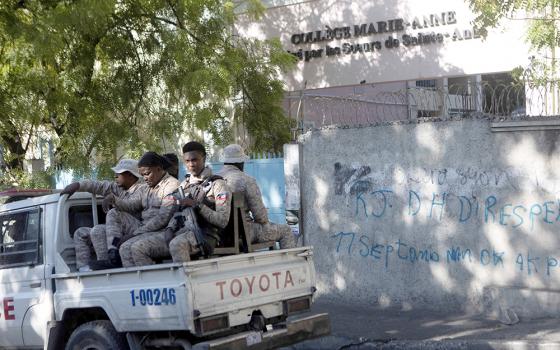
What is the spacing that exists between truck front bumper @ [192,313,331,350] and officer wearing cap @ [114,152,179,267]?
110 centimetres

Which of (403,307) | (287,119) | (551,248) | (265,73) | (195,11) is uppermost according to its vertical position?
(195,11)

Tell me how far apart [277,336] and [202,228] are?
107cm

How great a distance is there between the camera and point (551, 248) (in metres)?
8.47

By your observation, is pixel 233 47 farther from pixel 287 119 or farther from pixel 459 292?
pixel 459 292

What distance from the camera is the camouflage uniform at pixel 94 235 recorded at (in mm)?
6656

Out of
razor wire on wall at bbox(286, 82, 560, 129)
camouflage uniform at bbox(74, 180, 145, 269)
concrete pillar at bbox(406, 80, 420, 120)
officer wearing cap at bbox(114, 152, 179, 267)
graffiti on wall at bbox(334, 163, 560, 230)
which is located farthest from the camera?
concrete pillar at bbox(406, 80, 420, 120)

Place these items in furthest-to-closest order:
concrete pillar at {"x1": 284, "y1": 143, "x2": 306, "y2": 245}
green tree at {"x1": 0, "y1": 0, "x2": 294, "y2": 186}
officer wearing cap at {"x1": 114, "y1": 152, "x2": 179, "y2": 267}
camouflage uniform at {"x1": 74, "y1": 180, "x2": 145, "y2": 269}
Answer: green tree at {"x1": 0, "y1": 0, "x2": 294, "y2": 186} → concrete pillar at {"x1": 284, "y1": 143, "x2": 306, "y2": 245} → camouflage uniform at {"x1": 74, "y1": 180, "x2": 145, "y2": 269} → officer wearing cap at {"x1": 114, "y1": 152, "x2": 179, "y2": 267}

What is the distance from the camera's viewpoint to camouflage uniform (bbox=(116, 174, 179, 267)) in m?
6.52

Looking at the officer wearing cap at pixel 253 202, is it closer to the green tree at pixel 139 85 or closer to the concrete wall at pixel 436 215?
the concrete wall at pixel 436 215

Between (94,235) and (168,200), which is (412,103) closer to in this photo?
(168,200)

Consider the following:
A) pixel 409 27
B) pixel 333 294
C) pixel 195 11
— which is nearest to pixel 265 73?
pixel 195 11

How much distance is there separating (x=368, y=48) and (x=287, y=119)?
2.12 metres

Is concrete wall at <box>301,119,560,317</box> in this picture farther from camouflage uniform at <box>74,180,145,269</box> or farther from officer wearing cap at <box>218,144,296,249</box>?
camouflage uniform at <box>74,180,145,269</box>

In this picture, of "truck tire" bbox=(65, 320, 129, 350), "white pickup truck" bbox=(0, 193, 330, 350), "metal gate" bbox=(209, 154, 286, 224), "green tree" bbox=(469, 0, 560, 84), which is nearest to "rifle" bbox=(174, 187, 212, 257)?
"white pickup truck" bbox=(0, 193, 330, 350)
